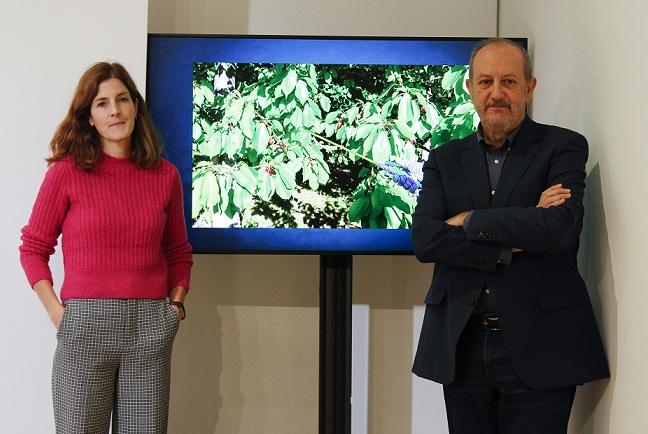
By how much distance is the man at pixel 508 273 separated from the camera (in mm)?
2709

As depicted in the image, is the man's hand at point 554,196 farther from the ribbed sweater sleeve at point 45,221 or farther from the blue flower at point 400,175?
the ribbed sweater sleeve at point 45,221

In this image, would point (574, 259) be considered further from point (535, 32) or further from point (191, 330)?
point (191, 330)

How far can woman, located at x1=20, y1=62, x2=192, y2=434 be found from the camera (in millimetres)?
2971

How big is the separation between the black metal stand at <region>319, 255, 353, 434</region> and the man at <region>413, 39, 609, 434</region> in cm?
95

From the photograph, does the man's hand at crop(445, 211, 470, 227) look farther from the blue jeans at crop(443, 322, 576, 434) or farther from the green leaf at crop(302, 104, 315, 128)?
the green leaf at crop(302, 104, 315, 128)

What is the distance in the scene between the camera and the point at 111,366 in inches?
118

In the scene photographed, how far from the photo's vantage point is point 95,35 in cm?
378

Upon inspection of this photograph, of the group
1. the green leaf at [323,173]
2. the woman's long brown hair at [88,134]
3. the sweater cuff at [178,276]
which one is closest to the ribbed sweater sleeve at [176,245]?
the sweater cuff at [178,276]

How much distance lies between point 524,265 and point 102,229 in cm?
130

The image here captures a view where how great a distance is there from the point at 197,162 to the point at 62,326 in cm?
109

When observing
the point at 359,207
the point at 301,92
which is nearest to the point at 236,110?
the point at 301,92

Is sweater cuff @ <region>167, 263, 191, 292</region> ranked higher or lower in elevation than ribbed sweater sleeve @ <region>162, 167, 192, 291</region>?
lower

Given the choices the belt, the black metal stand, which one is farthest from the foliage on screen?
Result: the belt

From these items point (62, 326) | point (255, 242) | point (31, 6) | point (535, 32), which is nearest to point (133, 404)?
Result: point (62, 326)
